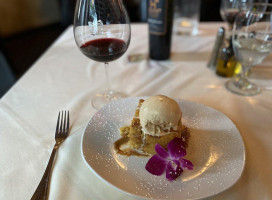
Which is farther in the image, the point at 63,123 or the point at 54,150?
the point at 63,123

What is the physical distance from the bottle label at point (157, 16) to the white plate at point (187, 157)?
1.21ft

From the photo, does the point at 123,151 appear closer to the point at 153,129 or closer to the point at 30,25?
the point at 153,129

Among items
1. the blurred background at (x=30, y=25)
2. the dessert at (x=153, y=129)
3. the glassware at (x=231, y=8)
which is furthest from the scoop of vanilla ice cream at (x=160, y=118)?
the blurred background at (x=30, y=25)

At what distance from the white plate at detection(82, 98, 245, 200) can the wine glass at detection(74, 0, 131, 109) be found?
17 cm

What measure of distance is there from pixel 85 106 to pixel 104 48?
20 centimetres

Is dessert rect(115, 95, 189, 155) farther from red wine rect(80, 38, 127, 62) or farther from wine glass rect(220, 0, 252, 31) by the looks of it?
wine glass rect(220, 0, 252, 31)

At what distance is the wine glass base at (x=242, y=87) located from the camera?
30.3 inches

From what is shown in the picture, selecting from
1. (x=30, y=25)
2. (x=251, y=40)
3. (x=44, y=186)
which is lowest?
(x=30, y=25)

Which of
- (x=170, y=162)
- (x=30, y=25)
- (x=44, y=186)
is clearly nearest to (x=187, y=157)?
(x=170, y=162)

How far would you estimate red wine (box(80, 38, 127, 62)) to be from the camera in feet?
2.20

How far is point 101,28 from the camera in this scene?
2.20ft

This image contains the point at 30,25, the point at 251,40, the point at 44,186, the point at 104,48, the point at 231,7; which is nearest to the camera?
the point at 44,186

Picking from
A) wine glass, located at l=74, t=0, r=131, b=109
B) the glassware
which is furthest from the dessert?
the glassware

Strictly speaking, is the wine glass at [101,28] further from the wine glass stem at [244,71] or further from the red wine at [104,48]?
the wine glass stem at [244,71]
